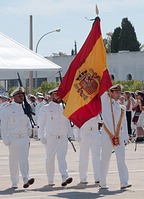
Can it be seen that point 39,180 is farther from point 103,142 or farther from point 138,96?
point 138,96

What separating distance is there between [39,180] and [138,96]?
1011cm

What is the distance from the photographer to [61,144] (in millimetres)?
15078

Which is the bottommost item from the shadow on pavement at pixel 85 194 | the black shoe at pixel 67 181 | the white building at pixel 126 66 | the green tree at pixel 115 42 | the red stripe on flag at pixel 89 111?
the shadow on pavement at pixel 85 194

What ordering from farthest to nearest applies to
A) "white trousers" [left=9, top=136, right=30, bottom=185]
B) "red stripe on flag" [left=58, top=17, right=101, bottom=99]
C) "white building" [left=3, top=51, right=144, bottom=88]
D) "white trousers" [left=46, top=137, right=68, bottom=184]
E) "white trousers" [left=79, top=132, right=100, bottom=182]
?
"white building" [left=3, top=51, right=144, bottom=88], "white trousers" [left=79, top=132, right=100, bottom=182], "white trousers" [left=46, top=137, right=68, bottom=184], "red stripe on flag" [left=58, top=17, right=101, bottom=99], "white trousers" [left=9, top=136, right=30, bottom=185]

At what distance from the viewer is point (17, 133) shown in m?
14.7

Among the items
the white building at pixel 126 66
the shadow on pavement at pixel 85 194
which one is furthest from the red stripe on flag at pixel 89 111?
the white building at pixel 126 66

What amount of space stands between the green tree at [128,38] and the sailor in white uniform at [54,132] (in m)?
69.7

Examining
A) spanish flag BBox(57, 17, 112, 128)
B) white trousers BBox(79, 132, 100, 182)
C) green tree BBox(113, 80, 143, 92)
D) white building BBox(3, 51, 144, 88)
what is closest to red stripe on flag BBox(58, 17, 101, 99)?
spanish flag BBox(57, 17, 112, 128)

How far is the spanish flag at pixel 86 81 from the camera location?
14555 millimetres

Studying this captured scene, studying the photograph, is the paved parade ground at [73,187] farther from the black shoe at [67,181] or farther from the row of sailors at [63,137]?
the row of sailors at [63,137]

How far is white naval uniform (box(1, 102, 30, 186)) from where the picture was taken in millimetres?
14695

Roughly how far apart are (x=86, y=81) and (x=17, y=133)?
1628mm

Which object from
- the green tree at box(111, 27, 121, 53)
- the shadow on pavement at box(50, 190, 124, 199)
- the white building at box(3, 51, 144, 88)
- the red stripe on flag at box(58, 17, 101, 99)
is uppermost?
the green tree at box(111, 27, 121, 53)

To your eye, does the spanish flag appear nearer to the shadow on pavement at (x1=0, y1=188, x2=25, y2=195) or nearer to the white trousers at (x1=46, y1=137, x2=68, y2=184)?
the white trousers at (x1=46, y1=137, x2=68, y2=184)
